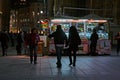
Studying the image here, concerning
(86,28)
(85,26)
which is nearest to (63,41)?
(85,26)

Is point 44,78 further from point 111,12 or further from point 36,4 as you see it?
point 36,4

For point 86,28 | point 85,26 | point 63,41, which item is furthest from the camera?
point 86,28

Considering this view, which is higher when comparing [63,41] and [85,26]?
[85,26]

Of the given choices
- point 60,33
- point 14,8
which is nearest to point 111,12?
point 60,33

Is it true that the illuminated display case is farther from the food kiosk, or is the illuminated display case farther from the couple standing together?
the couple standing together

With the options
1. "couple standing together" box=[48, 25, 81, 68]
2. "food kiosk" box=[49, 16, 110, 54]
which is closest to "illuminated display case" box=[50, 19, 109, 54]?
"food kiosk" box=[49, 16, 110, 54]

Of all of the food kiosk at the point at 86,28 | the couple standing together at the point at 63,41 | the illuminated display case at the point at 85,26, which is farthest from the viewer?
the illuminated display case at the point at 85,26

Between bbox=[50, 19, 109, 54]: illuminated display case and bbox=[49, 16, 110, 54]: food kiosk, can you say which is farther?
bbox=[50, 19, 109, 54]: illuminated display case

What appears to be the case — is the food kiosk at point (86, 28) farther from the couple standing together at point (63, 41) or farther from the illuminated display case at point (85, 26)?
the couple standing together at point (63, 41)

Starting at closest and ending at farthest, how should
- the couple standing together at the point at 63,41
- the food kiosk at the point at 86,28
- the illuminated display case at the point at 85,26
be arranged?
the couple standing together at the point at 63,41
the food kiosk at the point at 86,28
the illuminated display case at the point at 85,26

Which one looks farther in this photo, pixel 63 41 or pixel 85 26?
pixel 85 26

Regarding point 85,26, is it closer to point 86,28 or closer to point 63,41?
point 86,28

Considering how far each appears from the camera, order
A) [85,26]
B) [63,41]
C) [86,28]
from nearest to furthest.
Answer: [63,41]
[85,26]
[86,28]

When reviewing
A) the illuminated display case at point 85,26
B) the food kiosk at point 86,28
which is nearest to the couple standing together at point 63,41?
the food kiosk at point 86,28
